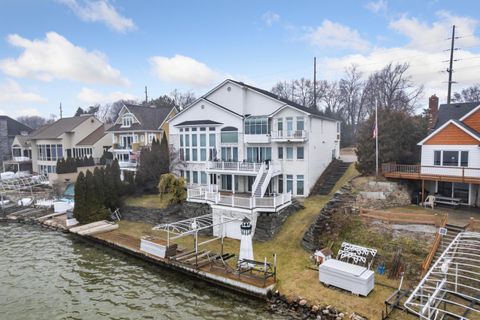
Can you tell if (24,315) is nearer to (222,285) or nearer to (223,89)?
(222,285)

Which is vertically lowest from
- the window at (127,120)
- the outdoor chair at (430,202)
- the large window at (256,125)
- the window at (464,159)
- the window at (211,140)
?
the outdoor chair at (430,202)

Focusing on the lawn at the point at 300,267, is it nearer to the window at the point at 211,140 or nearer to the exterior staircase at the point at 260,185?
the exterior staircase at the point at 260,185

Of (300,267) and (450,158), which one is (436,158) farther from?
(300,267)

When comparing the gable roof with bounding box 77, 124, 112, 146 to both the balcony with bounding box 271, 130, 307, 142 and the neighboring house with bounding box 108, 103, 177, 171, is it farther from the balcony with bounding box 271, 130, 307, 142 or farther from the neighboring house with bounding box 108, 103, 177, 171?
the balcony with bounding box 271, 130, 307, 142

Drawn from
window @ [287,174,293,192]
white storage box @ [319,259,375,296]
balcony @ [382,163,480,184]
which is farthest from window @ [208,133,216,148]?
white storage box @ [319,259,375,296]

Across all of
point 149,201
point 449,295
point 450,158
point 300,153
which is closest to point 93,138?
point 149,201

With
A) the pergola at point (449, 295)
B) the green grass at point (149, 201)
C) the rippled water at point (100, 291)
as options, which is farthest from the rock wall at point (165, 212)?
the pergola at point (449, 295)
